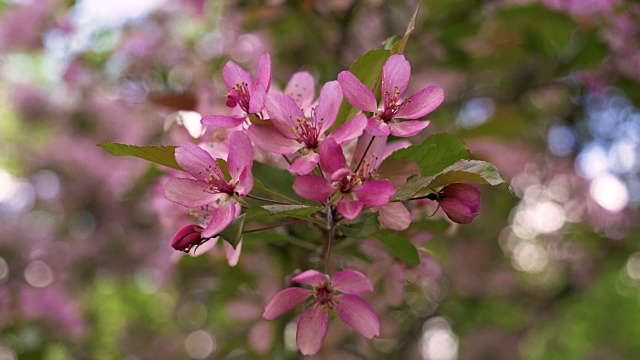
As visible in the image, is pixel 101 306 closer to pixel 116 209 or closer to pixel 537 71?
pixel 116 209

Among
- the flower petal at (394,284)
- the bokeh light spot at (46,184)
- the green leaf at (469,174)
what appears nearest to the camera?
the green leaf at (469,174)

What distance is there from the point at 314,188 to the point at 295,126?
0.07 m

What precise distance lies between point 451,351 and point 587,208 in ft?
3.11

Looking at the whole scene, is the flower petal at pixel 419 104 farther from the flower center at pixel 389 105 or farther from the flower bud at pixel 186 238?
the flower bud at pixel 186 238

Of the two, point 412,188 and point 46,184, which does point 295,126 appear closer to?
point 412,188

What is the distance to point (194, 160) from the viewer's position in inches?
24.1

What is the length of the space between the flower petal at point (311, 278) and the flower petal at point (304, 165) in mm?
98

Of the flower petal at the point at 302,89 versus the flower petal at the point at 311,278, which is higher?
the flower petal at the point at 302,89

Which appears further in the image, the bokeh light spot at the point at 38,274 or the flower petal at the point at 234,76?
the bokeh light spot at the point at 38,274

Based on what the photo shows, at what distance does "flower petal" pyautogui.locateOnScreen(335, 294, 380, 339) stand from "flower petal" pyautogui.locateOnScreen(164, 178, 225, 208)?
173mm

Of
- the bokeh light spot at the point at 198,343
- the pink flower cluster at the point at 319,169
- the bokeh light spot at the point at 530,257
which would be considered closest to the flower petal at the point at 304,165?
the pink flower cluster at the point at 319,169

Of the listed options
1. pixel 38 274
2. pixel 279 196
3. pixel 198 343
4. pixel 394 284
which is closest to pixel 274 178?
pixel 279 196

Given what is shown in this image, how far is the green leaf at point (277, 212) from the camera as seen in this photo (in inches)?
22.6

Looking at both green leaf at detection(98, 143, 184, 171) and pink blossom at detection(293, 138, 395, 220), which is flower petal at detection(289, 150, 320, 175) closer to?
pink blossom at detection(293, 138, 395, 220)
